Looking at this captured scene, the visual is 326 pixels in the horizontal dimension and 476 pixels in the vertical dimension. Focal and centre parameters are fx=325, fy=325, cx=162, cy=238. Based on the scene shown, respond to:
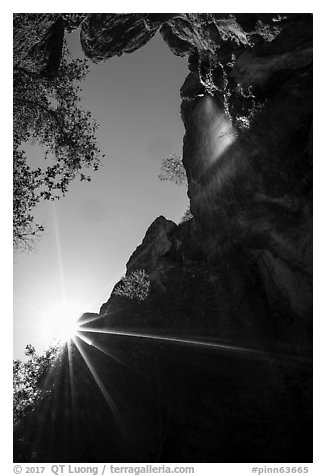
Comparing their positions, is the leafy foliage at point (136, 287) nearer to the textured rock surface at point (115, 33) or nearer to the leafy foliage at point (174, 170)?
the leafy foliage at point (174, 170)

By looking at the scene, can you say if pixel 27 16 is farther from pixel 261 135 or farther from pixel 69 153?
pixel 261 135

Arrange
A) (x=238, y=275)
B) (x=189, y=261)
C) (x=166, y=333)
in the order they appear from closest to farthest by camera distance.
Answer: (x=238, y=275) < (x=166, y=333) < (x=189, y=261)

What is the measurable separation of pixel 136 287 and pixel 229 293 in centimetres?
1436

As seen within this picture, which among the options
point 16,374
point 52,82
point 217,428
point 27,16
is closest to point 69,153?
point 52,82

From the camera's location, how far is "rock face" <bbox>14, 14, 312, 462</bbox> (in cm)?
1639

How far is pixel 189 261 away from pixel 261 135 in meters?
19.8

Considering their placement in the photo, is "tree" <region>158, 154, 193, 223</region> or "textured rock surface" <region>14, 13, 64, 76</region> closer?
"textured rock surface" <region>14, 13, 64, 76</region>

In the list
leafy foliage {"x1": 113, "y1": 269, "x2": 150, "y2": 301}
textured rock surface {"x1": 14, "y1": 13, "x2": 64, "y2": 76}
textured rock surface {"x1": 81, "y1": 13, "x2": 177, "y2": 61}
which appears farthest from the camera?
leafy foliage {"x1": 113, "y1": 269, "x2": 150, "y2": 301}

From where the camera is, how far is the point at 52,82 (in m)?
19.3

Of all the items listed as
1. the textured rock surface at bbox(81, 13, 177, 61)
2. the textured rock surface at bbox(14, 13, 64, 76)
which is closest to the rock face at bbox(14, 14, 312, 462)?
the textured rock surface at bbox(81, 13, 177, 61)

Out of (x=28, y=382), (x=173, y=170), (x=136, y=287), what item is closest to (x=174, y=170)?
(x=173, y=170)

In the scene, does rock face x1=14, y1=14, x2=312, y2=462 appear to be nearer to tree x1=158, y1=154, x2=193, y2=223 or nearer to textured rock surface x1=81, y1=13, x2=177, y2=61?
textured rock surface x1=81, y1=13, x2=177, y2=61

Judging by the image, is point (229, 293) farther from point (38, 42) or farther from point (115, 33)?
point (115, 33)

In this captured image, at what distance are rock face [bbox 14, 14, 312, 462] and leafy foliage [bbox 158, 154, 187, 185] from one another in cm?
1073
